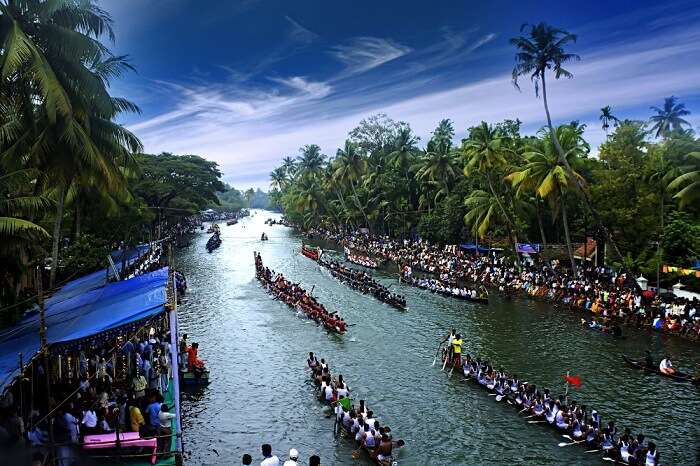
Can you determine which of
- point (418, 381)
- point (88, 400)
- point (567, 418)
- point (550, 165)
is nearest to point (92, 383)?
point (88, 400)

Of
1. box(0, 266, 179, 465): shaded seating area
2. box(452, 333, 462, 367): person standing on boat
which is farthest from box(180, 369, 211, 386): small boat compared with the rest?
box(452, 333, 462, 367): person standing on boat

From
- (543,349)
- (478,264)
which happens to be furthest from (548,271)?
(543,349)

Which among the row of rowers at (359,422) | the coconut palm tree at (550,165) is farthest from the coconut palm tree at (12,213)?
the coconut palm tree at (550,165)

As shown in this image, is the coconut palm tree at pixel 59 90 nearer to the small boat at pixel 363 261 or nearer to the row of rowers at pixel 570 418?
the row of rowers at pixel 570 418

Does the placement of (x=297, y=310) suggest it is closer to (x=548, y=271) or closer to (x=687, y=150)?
(x=548, y=271)

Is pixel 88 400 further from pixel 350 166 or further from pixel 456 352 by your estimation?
pixel 350 166

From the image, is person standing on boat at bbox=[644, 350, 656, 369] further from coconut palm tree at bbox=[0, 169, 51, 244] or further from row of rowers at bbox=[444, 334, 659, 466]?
coconut palm tree at bbox=[0, 169, 51, 244]
